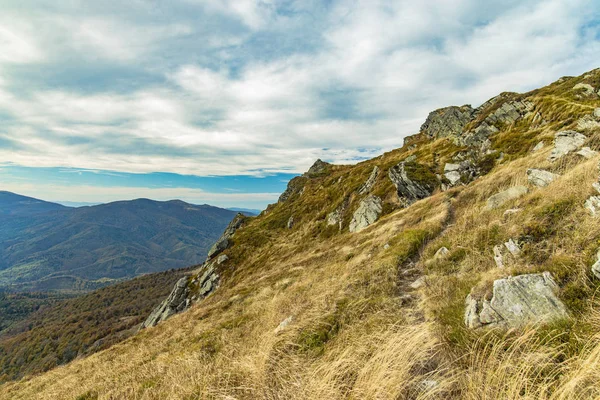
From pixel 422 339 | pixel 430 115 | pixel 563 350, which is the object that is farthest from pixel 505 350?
pixel 430 115

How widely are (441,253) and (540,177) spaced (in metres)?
8.95

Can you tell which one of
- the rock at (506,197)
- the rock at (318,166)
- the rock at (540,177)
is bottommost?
the rock at (506,197)

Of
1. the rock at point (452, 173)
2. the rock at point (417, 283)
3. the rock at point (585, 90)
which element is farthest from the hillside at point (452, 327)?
the rock at point (585, 90)

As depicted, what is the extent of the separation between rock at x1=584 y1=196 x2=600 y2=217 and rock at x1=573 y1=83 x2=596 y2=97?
56.4m

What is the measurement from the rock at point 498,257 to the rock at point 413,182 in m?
31.4

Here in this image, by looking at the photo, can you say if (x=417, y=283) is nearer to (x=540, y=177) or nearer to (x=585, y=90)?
(x=540, y=177)

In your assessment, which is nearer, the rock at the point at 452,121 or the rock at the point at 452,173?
the rock at the point at 452,173

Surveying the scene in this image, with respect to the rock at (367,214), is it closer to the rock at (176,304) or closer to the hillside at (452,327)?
the hillside at (452,327)

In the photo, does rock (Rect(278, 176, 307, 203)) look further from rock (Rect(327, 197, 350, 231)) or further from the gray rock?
the gray rock

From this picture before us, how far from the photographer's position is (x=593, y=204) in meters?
7.59

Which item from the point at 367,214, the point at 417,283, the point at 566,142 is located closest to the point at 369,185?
the point at 367,214

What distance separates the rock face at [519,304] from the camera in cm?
498

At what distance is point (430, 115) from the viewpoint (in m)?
104

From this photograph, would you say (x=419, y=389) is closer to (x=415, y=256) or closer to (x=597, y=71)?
(x=415, y=256)
